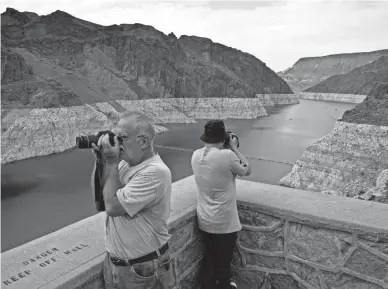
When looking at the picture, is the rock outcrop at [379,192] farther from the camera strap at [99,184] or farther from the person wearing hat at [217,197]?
the camera strap at [99,184]

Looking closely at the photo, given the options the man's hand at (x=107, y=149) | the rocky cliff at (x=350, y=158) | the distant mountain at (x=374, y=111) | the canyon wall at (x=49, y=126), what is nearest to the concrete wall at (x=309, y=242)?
the man's hand at (x=107, y=149)

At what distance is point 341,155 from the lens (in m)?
29.8

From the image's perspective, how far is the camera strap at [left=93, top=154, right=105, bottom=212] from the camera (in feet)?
5.93

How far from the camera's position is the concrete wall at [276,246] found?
2117 mm

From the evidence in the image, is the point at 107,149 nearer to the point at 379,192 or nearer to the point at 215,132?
the point at 215,132

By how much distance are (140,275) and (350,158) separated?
100 ft

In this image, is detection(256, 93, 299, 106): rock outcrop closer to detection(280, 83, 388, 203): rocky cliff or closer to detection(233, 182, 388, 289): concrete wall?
detection(280, 83, 388, 203): rocky cliff

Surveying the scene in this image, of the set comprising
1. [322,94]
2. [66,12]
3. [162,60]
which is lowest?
[322,94]

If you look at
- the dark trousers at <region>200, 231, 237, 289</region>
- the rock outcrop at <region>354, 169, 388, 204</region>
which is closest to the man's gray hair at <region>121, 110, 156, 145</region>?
the dark trousers at <region>200, 231, 237, 289</region>

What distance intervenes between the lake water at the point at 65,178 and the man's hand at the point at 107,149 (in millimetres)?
21760

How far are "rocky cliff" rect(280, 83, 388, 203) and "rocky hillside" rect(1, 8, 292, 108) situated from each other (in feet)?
119

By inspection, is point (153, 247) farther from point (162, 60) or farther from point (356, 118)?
point (162, 60)

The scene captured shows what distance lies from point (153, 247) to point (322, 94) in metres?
205

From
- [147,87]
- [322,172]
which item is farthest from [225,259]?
[147,87]
